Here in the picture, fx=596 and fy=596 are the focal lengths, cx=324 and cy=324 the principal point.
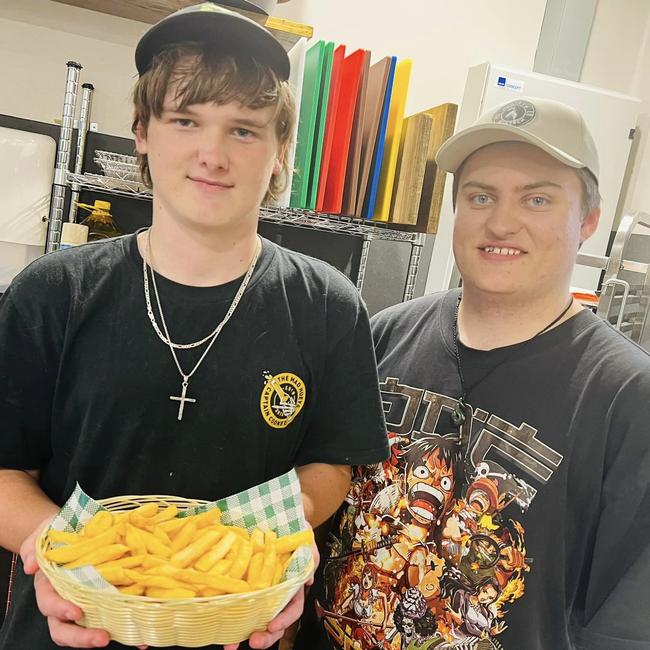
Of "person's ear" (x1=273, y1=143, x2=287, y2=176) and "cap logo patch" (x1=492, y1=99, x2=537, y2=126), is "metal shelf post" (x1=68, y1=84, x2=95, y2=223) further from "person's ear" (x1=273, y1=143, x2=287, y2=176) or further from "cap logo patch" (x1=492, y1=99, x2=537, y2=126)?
"cap logo patch" (x1=492, y1=99, x2=537, y2=126)

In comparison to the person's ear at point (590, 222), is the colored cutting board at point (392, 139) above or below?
above

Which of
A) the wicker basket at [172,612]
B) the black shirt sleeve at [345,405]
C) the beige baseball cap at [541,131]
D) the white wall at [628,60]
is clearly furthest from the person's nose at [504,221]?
the white wall at [628,60]

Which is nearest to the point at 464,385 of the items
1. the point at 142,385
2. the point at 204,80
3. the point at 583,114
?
the point at 142,385

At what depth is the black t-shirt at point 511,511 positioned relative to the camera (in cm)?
105

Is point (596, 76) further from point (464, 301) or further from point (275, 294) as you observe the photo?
point (275, 294)

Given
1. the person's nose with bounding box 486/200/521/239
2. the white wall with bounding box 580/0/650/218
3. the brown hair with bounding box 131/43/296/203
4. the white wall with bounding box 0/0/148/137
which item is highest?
the white wall with bounding box 580/0/650/218

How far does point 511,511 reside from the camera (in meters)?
1.11

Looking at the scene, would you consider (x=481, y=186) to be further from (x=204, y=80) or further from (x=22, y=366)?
(x=22, y=366)

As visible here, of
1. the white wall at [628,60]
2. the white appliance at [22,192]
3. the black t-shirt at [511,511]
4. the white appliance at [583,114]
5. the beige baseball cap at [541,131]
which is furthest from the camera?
the white wall at [628,60]

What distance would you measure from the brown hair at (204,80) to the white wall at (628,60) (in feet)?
8.76

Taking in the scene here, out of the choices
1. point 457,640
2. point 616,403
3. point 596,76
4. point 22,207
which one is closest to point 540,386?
point 616,403

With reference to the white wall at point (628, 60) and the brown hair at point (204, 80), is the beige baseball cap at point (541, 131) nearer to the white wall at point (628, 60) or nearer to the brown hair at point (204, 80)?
the brown hair at point (204, 80)

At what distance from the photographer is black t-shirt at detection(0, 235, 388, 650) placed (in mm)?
993

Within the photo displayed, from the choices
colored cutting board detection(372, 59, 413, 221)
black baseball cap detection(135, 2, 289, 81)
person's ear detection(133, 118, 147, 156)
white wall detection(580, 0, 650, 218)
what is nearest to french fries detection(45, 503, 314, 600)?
person's ear detection(133, 118, 147, 156)
